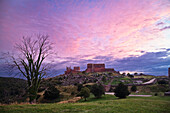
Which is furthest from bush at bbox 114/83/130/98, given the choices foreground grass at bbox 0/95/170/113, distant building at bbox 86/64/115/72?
distant building at bbox 86/64/115/72

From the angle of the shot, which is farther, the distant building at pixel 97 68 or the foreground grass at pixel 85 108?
the distant building at pixel 97 68

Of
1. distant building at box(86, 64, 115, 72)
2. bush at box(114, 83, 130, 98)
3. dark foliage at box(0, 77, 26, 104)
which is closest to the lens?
dark foliage at box(0, 77, 26, 104)

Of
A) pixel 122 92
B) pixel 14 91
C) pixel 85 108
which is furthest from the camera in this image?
pixel 122 92

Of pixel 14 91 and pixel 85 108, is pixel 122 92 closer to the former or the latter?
pixel 85 108

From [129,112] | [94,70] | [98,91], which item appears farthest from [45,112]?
[94,70]

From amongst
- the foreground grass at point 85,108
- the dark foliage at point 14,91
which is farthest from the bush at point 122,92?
the dark foliage at point 14,91

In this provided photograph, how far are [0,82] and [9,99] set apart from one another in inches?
489

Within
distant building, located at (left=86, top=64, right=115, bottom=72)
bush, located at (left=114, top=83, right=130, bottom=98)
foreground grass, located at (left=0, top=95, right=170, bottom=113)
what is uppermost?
distant building, located at (left=86, top=64, right=115, bottom=72)

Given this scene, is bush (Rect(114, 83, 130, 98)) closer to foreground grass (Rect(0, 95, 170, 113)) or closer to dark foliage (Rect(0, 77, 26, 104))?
foreground grass (Rect(0, 95, 170, 113))

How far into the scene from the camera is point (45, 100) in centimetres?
4309

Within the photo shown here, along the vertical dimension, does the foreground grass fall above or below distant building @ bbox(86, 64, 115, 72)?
below

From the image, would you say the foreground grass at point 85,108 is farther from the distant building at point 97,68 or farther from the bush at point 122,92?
the distant building at point 97,68

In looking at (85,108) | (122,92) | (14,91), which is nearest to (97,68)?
(122,92)

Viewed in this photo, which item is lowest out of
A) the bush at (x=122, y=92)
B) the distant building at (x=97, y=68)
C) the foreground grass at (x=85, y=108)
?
the bush at (x=122, y=92)
